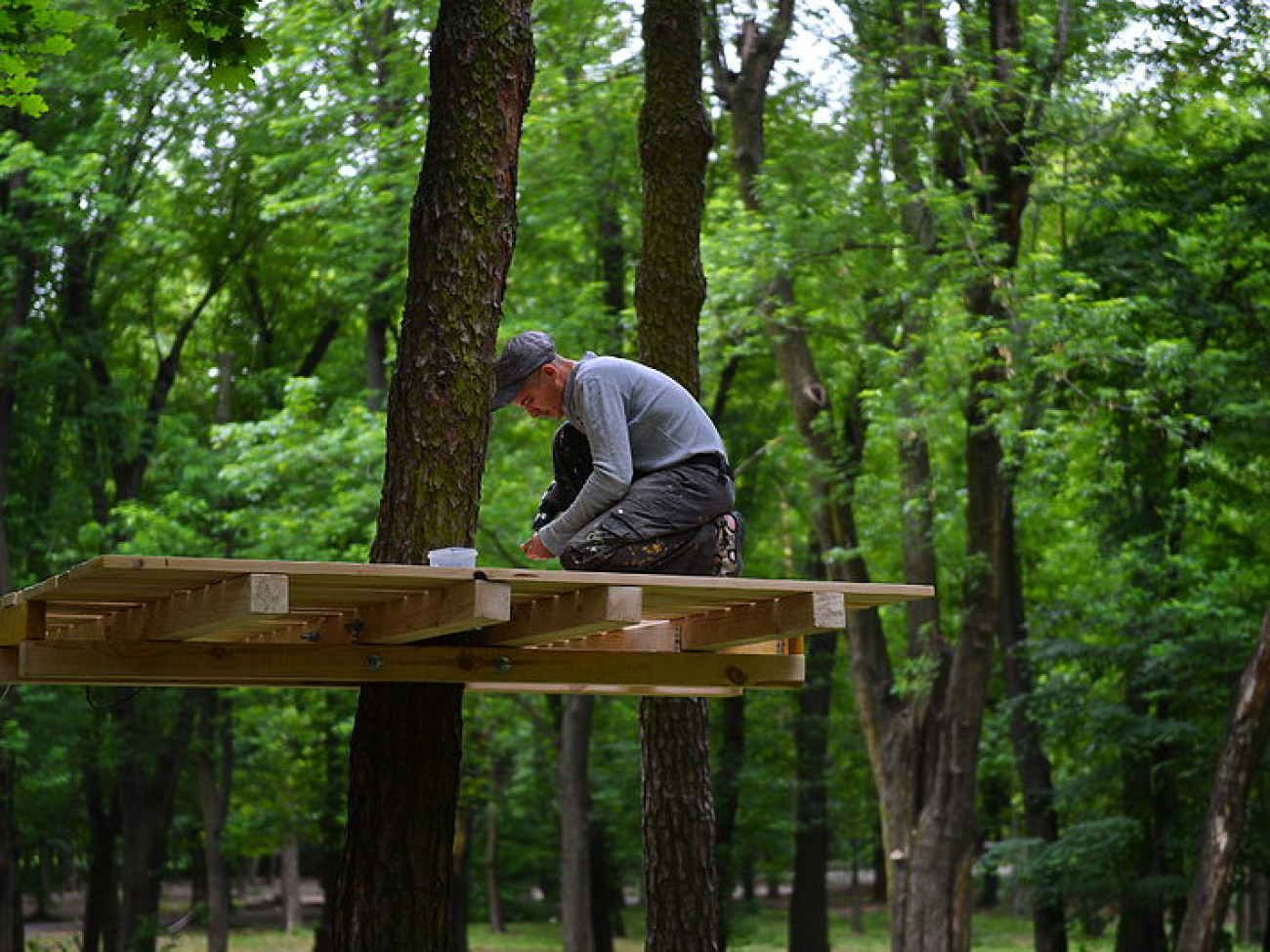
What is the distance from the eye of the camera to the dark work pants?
19.4 feet

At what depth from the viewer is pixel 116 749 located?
22859 mm

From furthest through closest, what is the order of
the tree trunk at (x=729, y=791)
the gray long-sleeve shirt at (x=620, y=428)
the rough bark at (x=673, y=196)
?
the tree trunk at (x=729, y=791), the rough bark at (x=673, y=196), the gray long-sleeve shirt at (x=620, y=428)

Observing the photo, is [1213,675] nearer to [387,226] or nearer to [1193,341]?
[1193,341]

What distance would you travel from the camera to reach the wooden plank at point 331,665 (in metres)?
5.55

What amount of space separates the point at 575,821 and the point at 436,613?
1764 cm

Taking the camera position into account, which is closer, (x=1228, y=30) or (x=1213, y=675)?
(x=1228, y=30)

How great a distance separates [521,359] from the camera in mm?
6090

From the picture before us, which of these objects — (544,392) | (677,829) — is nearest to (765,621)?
(544,392)

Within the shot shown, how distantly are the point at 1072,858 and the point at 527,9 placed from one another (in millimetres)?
15282

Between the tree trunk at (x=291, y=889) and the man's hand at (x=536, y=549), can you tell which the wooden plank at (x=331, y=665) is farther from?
the tree trunk at (x=291, y=889)

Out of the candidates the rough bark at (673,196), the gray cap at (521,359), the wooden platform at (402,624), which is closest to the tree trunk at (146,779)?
the rough bark at (673,196)

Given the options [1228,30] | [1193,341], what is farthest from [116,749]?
[1228,30]

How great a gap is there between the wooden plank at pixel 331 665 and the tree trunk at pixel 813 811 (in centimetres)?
2030

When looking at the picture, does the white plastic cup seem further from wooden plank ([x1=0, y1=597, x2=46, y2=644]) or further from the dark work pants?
wooden plank ([x1=0, y1=597, x2=46, y2=644])
